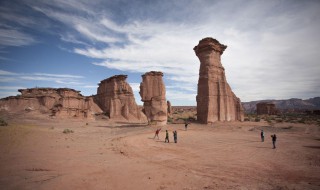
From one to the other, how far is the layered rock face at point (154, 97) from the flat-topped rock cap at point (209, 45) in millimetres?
9242

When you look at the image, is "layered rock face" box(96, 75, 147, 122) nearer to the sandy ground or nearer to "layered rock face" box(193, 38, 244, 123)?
"layered rock face" box(193, 38, 244, 123)

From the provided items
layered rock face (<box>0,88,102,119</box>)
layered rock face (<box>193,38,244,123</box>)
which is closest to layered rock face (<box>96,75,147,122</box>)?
layered rock face (<box>0,88,102,119</box>)

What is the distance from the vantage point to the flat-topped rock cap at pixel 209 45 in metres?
39.4

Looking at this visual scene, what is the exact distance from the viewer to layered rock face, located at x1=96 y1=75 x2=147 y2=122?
61.0 metres

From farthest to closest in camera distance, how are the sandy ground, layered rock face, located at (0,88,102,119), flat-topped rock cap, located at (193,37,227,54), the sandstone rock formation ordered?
1. the sandstone rock formation
2. layered rock face, located at (0,88,102,119)
3. flat-topped rock cap, located at (193,37,227,54)
4. the sandy ground

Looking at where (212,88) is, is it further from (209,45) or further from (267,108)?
(267,108)

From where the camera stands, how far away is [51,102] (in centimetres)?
5872

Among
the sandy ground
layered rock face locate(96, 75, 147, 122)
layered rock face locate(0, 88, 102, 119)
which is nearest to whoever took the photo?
the sandy ground

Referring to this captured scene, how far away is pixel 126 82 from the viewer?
63969 mm

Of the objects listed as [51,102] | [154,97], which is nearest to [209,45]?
[154,97]

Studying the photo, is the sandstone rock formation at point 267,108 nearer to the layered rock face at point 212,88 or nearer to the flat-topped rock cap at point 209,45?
the layered rock face at point 212,88

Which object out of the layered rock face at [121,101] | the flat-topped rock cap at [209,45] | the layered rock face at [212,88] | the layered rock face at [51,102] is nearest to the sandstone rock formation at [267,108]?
the layered rock face at [212,88]

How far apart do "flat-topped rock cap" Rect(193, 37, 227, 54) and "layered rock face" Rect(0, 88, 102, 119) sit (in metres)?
34.7

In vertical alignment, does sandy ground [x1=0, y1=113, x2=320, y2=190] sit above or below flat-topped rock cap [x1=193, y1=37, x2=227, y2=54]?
below
